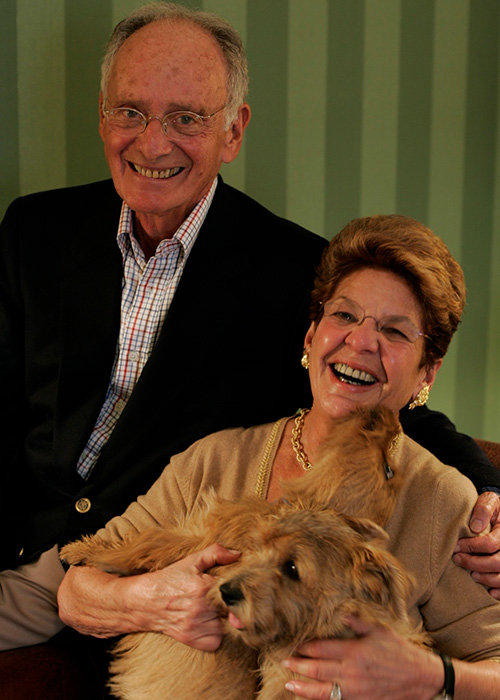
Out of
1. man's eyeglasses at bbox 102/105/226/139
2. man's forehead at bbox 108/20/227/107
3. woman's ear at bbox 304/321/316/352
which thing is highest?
man's forehead at bbox 108/20/227/107

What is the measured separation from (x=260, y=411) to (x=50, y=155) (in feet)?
3.77

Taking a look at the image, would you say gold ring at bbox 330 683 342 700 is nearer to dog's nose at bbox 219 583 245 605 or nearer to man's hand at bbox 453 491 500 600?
dog's nose at bbox 219 583 245 605

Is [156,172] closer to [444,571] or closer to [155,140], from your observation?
[155,140]

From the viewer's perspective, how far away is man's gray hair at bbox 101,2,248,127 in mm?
2059

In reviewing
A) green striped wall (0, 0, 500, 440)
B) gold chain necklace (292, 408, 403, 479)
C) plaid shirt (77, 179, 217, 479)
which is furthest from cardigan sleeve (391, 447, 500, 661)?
green striped wall (0, 0, 500, 440)

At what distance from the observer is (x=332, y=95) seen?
2785 mm

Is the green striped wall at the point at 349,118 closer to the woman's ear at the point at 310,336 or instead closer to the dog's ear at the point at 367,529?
the woman's ear at the point at 310,336

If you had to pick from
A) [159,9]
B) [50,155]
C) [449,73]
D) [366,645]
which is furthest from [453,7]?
[366,645]

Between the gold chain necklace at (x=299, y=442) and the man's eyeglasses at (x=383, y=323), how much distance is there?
227mm

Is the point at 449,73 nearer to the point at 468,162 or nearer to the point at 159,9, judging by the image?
the point at 468,162

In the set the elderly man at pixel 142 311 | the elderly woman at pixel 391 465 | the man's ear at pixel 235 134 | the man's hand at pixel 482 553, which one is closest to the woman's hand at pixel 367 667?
the elderly woman at pixel 391 465

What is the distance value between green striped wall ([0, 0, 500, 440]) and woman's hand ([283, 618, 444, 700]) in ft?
5.89

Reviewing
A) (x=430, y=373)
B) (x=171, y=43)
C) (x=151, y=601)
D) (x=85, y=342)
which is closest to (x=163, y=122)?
(x=171, y=43)

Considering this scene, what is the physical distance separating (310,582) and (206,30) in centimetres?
146
